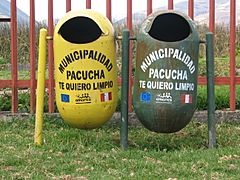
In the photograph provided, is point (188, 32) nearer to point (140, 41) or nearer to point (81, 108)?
point (140, 41)

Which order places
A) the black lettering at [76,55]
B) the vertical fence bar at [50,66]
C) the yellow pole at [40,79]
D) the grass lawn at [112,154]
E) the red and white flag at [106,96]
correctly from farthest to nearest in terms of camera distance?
the vertical fence bar at [50,66]
the yellow pole at [40,79]
the red and white flag at [106,96]
the black lettering at [76,55]
the grass lawn at [112,154]

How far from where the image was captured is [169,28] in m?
5.56

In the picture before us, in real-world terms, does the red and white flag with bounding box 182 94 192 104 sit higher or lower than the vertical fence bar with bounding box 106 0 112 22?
lower

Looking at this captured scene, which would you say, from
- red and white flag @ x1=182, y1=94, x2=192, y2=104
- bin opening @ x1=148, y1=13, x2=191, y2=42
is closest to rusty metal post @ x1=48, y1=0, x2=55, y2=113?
bin opening @ x1=148, y1=13, x2=191, y2=42

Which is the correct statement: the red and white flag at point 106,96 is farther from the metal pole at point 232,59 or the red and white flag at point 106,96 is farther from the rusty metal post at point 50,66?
the metal pole at point 232,59

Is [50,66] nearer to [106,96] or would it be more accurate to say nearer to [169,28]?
[106,96]

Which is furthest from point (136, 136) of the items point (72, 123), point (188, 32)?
point (188, 32)

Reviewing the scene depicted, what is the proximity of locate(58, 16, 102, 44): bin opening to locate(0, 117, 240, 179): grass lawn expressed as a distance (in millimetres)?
881

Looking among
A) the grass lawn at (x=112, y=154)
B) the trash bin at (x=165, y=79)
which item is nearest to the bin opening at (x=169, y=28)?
the trash bin at (x=165, y=79)

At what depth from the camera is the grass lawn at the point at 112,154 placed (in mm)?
4457

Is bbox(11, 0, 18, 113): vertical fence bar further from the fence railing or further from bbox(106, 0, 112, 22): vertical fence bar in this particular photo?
bbox(106, 0, 112, 22): vertical fence bar

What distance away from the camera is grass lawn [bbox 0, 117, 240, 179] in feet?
14.6

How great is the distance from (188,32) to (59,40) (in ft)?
3.55

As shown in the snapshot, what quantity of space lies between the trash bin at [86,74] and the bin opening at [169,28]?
1.29ft
